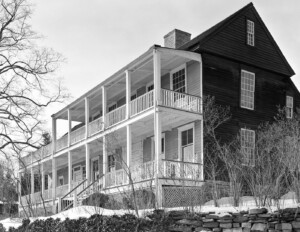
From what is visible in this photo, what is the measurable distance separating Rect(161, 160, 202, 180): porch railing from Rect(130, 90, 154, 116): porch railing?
2.67m

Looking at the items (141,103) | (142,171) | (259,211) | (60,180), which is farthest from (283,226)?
(60,180)

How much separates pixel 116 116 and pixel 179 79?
11.6 ft

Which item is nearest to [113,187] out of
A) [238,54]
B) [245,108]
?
[245,108]

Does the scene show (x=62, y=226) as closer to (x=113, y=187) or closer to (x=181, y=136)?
(x=113, y=187)

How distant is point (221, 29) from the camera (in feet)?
71.1

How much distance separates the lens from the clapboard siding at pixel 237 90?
20.6m

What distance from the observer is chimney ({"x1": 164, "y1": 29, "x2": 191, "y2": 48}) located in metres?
24.9

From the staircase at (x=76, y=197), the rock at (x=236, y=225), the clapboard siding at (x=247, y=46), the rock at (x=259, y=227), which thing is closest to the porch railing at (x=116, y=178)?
the staircase at (x=76, y=197)

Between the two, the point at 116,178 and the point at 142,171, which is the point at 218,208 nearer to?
the point at 142,171

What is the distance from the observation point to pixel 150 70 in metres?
22.0

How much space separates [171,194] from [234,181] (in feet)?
18.4

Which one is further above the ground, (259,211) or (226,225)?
(259,211)

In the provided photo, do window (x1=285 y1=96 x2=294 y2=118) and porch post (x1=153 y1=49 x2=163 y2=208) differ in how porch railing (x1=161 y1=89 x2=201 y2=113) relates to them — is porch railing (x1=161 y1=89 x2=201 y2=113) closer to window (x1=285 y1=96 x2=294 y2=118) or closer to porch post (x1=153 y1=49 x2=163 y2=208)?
porch post (x1=153 y1=49 x2=163 y2=208)

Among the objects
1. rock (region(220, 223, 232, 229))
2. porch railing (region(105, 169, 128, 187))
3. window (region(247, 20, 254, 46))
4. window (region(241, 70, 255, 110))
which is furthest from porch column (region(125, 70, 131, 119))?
rock (region(220, 223, 232, 229))
